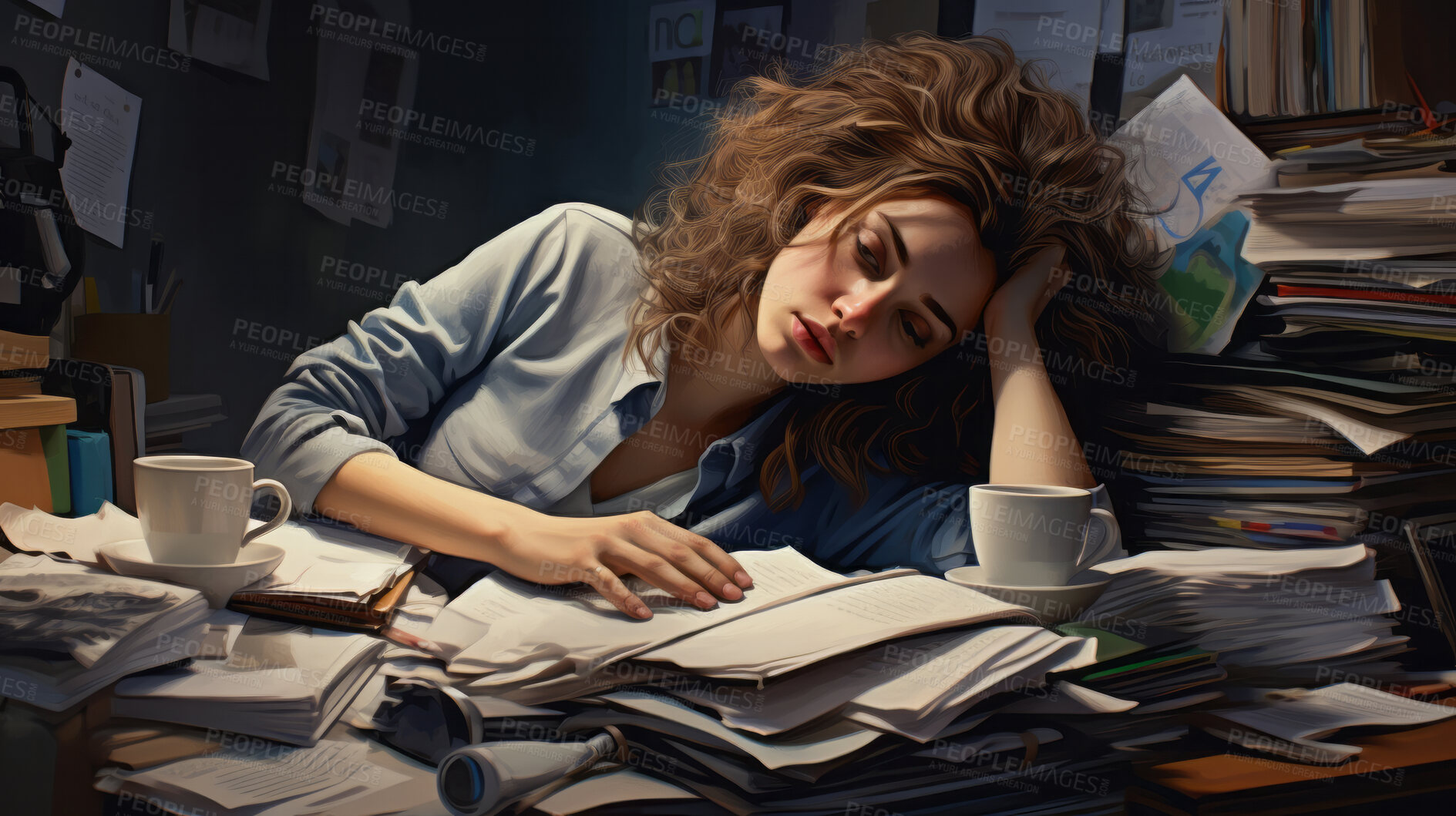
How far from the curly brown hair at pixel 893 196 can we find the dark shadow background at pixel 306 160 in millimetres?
62

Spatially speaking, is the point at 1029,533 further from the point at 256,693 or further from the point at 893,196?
the point at 256,693

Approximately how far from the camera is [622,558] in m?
0.74

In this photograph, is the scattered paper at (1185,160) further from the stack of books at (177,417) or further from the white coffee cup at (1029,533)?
the stack of books at (177,417)

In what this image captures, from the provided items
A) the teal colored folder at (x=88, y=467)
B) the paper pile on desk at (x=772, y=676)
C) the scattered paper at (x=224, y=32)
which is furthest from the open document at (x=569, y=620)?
the scattered paper at (x=224, y=32)

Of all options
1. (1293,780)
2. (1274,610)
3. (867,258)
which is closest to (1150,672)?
(1293,780)

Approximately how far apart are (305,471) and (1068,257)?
0.88 metres

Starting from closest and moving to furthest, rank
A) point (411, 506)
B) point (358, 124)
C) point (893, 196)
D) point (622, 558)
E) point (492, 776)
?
point (492, 776)
point (622, 558)
point (411, 506)
point (893, 196)
point (358, 124)

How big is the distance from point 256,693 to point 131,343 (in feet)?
2.12

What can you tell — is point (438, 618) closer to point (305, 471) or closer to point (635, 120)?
point (305, 471)

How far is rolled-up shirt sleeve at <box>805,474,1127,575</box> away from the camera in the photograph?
3.37ft

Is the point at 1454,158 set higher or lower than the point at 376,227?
higher

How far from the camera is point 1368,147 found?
92 cm

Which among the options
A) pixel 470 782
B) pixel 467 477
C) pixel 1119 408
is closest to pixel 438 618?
pixel 470 782

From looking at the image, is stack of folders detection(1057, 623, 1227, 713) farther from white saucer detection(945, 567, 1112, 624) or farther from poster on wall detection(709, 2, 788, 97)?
poster on wall detection(709, 2, 788, 97)
